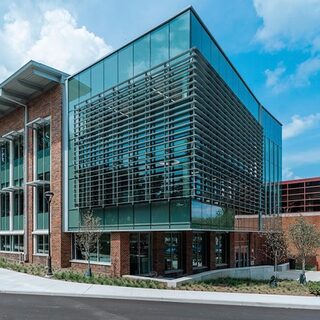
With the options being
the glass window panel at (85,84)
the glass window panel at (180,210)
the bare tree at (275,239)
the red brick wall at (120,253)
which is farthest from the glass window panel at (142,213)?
the bare tree at (275,239)

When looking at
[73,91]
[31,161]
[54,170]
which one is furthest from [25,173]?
[73,91]

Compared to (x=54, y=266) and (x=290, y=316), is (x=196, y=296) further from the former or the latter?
(x=54, y=266)

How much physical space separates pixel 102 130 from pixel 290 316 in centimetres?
1376

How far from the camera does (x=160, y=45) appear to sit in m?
19.7

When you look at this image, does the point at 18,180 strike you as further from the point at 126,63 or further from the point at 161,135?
the point at 161,135

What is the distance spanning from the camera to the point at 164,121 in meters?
18.9

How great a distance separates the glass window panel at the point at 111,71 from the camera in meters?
22.0

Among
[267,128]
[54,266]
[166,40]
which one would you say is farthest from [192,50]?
[267,128]

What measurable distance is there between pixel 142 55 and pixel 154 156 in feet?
17.5

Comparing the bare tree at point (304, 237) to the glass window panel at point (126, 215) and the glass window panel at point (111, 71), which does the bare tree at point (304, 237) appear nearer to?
the glass window panel at point (126, 215)

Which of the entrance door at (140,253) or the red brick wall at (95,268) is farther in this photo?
the entrance door at (140,253)

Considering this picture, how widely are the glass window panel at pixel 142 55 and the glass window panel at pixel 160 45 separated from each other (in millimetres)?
346

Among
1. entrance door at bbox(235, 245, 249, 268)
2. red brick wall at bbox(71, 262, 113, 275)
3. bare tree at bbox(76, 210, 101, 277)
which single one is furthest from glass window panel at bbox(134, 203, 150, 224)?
entrance door at bbox(235, 245, 249, 268)

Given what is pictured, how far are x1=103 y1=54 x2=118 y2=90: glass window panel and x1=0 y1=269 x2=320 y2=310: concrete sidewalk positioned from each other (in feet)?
34.6
